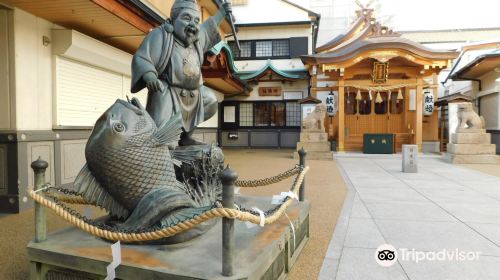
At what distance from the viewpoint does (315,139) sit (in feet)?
43.8

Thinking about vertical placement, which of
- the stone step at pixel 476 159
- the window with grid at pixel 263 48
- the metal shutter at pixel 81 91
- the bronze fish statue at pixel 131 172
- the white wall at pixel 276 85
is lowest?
the stone step at pixel 476 159

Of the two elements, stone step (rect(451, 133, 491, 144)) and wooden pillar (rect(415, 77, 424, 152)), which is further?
wooden pillar (rect(415, 77, 424, 152))

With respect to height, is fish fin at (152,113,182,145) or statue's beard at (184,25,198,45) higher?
statue's beard at (184,25,198,45)

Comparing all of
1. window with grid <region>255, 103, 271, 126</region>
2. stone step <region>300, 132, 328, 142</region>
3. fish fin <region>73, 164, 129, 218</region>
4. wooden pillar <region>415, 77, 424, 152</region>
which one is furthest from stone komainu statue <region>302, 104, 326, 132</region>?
fish fin <region>73, 164, 129, 218</region>

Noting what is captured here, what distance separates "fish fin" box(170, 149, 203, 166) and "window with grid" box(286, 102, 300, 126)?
1583 cm

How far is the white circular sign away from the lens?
10.6ft

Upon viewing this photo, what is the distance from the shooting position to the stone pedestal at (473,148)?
11391 mm

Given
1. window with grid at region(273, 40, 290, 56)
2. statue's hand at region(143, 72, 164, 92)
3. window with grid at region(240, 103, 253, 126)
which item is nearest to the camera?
statue's hand at region(143, 72, 164, 92)

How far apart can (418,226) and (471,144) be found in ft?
30.1

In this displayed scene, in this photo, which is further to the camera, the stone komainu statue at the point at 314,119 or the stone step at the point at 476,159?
→ the stone komainu statue at the point at 314,119

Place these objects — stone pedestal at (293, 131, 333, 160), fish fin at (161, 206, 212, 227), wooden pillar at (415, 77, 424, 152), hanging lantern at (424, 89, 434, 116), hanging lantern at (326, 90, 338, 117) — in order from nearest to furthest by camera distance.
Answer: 1. fish fin at (161, 206, 212, 227)
2. stone pedestal at (293, 131, 333, 160)
3. wooden pillar at (415, 77, 424, 152)
4. hanging lantern at (424, 89, 434, 116)
5. hanging lantern at (326, 90, 338, 117)

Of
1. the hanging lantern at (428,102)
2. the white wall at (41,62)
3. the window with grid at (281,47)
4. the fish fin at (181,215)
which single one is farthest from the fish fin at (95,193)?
the window with grid at (281,47)

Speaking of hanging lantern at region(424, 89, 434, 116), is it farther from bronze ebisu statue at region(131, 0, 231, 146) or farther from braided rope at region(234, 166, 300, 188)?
bronze ebisu statue at region(131, 0, 231, 146)

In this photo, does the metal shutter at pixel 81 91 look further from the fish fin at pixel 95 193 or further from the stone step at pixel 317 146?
the stone step at pixel 317 146
